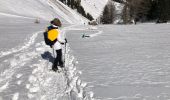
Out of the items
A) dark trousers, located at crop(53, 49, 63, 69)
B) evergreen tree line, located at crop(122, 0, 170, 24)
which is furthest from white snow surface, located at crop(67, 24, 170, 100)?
evergreen tree line, located at crop(122, 0, 170, 24)

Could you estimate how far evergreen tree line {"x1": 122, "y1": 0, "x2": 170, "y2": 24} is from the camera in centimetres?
9237

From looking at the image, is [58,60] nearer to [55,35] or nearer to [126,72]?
[55,35]

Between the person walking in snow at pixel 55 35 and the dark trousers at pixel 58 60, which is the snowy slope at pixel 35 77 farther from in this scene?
the person walking in snow at pixel 55 35

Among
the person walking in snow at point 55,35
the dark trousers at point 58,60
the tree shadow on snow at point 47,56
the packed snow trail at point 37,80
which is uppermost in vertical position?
the person walking in snow at point 55,35

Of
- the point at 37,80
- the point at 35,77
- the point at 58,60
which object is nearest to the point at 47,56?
the point at 58,60

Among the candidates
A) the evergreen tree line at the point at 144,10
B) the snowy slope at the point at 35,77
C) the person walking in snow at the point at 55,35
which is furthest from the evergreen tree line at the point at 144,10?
the person walking in snow at the point at 55,35

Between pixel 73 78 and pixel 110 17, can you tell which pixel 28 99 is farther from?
pixel 110 17

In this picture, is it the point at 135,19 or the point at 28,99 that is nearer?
the point at 28,99

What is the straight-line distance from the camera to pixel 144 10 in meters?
100

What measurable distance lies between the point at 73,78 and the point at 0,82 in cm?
252

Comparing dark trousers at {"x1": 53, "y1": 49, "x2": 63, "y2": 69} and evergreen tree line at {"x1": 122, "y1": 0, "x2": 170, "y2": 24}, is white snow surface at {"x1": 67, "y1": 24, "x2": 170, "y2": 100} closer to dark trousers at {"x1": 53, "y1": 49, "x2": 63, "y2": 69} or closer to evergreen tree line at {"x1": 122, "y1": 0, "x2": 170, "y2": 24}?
dark trousers at {"x1": 53, "y1": 49, "x2": 63, "y2": 69}

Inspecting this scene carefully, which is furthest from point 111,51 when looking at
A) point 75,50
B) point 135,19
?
point 135,19

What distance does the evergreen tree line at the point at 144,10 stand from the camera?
92.4 meters

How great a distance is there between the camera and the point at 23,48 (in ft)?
66.7
